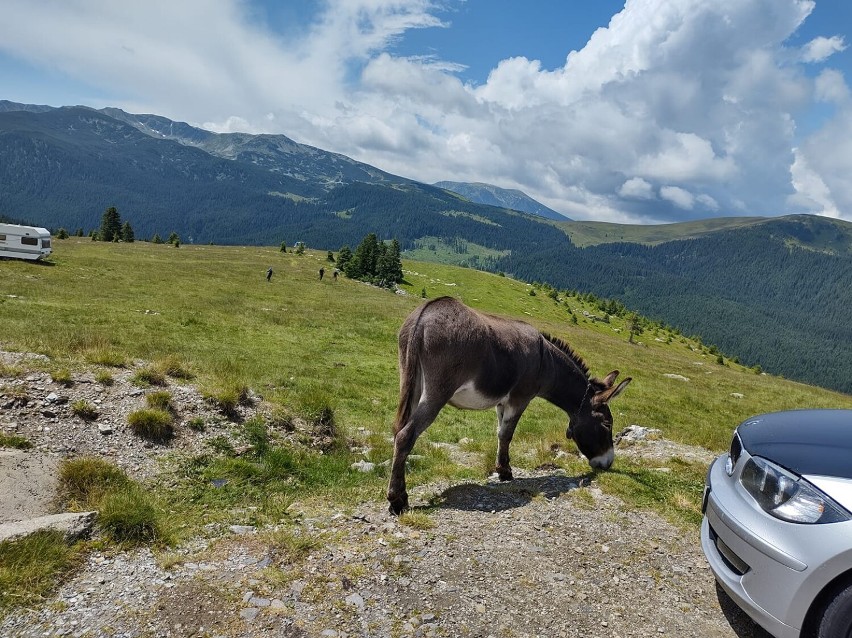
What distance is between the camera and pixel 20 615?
440 cm

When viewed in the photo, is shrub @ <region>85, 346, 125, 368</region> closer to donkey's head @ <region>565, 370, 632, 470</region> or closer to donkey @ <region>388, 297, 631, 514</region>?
donkey @ <region>388, 297, 631, 514</region>

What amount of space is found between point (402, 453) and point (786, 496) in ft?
16.3

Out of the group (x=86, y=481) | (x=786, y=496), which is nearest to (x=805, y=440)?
(x=786, y=496)

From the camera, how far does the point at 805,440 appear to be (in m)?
5.11

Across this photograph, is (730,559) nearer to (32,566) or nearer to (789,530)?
(789,530)

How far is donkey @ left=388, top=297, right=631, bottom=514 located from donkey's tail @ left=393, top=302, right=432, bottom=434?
2 centimetres

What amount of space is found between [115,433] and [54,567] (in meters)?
3.92

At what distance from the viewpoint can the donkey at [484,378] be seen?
24.8 ft

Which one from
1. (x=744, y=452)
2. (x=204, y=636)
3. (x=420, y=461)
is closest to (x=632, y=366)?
(x=420, y=461)

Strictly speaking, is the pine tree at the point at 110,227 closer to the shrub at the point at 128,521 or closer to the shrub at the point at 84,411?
the shrub at the point at 84,411

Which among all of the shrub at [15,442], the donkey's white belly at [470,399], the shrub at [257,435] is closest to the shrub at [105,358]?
the shrub at [15,442]

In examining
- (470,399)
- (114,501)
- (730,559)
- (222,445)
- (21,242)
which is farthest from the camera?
(21,242)

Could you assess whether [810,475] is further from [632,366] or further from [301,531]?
[632,366]

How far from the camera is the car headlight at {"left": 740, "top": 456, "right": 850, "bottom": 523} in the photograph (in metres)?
4.16
